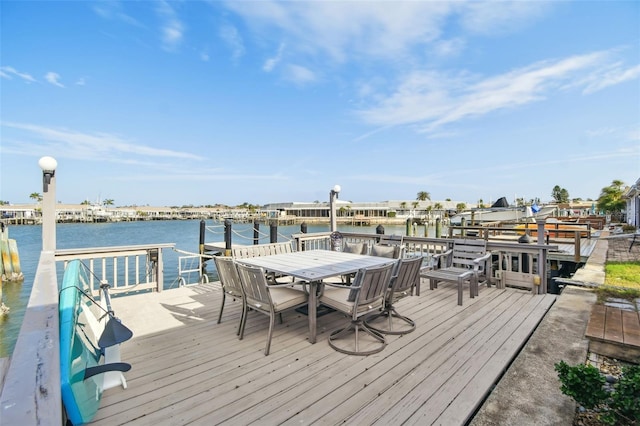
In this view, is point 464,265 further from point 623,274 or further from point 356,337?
point 356,337

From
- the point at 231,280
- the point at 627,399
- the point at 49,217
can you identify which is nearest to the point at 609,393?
the point at 627,399

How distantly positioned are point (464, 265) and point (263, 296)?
4.07 m

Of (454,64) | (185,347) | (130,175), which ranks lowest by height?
(185,347)

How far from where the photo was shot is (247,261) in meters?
3.99

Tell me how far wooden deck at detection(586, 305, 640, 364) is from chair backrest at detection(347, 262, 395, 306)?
6.11 ft

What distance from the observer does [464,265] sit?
5.49 m

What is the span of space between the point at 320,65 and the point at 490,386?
11.9 m

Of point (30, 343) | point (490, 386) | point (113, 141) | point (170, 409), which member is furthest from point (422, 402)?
point (113, 141)

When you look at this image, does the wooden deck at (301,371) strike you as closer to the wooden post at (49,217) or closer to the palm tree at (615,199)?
the wooden post at (49,217)

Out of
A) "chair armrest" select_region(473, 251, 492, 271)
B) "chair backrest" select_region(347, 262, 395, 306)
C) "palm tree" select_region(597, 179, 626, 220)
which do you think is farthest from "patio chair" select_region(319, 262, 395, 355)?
"palm tree" select_region(597, 179, 626, 220)

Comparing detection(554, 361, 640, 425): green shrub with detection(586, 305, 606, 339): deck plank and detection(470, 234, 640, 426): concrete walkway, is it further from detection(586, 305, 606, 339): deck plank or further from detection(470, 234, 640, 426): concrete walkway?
detection(586, 305, 606, 339): deck plank

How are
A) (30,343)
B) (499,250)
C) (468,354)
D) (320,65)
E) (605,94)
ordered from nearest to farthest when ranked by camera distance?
(30,343) < (468,354) < (499,250) < (605,94) < (320,65)

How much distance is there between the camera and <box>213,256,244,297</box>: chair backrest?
319 centimetres

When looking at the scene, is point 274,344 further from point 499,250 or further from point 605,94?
point 605,94
